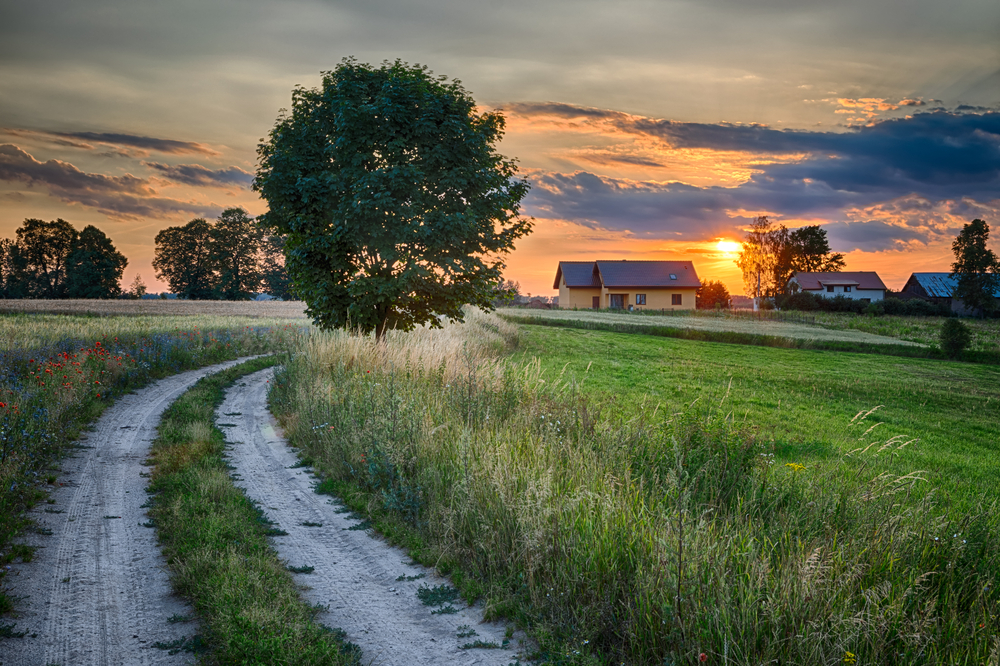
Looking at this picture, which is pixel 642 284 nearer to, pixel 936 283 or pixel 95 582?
pixel 936 283

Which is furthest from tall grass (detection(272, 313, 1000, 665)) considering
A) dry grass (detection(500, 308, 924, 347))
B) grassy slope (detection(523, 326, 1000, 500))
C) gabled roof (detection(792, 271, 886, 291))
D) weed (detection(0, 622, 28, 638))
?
gabled roof (detection(792, 271, 886, 291))

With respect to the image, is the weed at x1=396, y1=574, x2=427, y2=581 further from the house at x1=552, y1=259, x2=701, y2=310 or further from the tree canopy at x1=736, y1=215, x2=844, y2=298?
A: the tree canopy at x1=736, y1=215, x2=844, y2=298

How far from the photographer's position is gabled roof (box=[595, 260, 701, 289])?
73375 mm

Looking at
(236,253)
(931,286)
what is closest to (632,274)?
(931,286)

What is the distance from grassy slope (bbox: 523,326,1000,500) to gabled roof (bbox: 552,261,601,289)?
43.5 meters

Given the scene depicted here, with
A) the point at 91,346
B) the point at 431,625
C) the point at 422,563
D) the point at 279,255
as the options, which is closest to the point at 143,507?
the point at 422,563

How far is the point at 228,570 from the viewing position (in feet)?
17.4

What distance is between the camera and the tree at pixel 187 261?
7456cm

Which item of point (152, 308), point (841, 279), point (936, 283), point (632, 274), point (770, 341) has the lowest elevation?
point (770, 341)

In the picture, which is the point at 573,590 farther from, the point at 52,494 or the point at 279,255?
the point at 279,255

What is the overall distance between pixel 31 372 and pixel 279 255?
72.8 m

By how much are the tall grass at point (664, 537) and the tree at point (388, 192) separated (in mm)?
4960

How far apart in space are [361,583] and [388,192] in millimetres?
8681

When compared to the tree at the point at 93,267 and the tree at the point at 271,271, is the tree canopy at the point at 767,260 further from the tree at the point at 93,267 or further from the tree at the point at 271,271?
the tree at the point at 93,267
